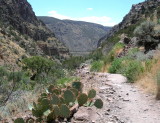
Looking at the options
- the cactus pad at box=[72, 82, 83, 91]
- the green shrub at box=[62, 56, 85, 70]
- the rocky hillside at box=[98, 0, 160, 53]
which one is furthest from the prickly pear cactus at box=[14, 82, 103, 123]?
the green shrub at box=[62, 56, 85, 70]

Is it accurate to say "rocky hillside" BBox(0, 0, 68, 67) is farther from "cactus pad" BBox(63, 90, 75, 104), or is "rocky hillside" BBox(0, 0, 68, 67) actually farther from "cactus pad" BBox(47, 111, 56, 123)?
"cactus pad" BBox(47, 111, 56, 123)

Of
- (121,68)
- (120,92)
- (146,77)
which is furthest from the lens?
(121,68)

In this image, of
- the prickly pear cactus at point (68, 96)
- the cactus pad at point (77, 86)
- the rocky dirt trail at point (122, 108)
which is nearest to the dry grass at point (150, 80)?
the rocky dirt trail at point (122, 108)

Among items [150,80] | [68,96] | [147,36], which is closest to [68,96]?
[68,96]

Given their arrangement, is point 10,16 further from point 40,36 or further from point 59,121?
point 59,121

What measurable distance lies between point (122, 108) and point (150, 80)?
87.5 inches

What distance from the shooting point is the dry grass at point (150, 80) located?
25.5 ft

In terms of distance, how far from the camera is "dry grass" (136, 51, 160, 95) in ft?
25.5

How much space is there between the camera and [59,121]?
5.61m

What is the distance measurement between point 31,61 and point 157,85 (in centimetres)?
4419

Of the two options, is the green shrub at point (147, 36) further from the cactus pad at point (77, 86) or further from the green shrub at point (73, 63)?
the green shrub at point (73, 63)

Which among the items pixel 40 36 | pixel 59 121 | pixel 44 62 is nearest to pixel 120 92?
pixel 59 121

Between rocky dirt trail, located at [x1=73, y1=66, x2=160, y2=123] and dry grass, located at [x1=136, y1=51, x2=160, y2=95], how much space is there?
197mm

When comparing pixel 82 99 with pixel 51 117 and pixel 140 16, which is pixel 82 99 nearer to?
pixel 51 117
